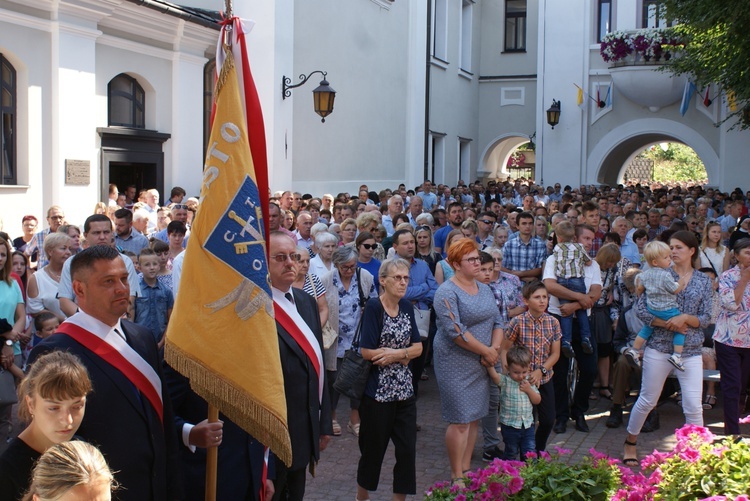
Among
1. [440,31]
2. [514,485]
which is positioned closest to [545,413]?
[514,485]

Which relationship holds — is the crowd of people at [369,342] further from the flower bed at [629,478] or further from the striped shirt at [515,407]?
the flower bed at [629,478]

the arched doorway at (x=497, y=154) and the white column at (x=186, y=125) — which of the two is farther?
the arched doorway at (x=497, y=154)

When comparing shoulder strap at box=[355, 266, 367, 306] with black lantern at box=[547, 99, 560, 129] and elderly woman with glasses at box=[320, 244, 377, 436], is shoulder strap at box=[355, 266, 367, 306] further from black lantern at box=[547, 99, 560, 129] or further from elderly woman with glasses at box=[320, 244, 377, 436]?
black lantern at box=[547, 99, 560, 129]

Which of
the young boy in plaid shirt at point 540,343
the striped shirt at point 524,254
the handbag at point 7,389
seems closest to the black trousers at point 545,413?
the young boy in plaid shirt at point 540,343

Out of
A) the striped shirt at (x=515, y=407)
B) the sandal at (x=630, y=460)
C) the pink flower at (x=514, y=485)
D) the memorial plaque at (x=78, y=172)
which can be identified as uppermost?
the memorial plaque at (x=78, y=172)

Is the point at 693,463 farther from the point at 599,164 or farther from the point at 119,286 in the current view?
the point at 599,164

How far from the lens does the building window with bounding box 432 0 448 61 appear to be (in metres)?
26.9

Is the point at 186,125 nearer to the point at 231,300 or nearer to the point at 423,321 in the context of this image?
the point at 423,321

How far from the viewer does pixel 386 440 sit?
6.07 metres

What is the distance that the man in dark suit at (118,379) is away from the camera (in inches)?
143

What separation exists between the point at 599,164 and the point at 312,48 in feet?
40.5

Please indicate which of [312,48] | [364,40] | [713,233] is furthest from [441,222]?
[364,40]

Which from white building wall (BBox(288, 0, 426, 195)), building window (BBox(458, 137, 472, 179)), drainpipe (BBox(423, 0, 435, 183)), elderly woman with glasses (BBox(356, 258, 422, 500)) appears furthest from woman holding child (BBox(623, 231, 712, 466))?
building window (BBox(458, 137, 472, 179))

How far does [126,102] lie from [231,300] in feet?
37.1
